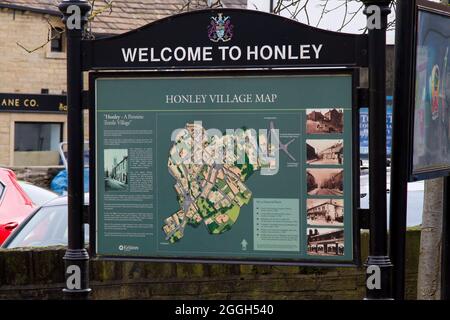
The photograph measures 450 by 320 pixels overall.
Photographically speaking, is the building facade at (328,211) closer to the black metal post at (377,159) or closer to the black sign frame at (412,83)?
the black metal post at (377,159)

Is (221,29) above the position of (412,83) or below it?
above

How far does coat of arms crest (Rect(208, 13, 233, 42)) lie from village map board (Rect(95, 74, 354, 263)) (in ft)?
0.76

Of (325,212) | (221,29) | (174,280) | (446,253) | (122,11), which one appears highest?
(122,11)

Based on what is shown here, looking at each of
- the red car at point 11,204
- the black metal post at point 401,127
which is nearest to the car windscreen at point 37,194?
the red car at point 11,204

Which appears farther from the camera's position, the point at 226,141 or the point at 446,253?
the point at 446,253

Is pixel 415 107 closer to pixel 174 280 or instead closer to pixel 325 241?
pixel 325 241

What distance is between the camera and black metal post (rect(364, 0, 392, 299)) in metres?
5.71

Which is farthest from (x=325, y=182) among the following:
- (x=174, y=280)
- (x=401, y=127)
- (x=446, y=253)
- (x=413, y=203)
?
(x=413, y=203)

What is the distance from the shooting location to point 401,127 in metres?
5.86

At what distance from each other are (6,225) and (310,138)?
23.8 feet

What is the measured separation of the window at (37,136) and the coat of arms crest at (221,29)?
30193mm

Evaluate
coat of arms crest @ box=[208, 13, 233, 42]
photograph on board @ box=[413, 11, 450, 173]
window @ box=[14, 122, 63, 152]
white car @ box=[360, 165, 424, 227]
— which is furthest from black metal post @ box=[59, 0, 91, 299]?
window @ box=[14, 122, 63, 152]

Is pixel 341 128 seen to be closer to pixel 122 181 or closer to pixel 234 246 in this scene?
pixel 234 246

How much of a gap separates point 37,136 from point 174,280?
1136 inches
